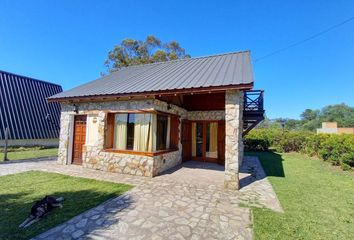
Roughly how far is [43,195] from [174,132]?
579 centimetres

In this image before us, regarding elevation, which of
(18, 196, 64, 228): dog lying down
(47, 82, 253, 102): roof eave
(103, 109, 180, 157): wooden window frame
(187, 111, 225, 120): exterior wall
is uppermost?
(47, 82, 253, 102): roof eave

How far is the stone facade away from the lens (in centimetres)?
596

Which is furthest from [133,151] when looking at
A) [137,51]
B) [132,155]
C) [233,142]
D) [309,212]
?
[137,51]

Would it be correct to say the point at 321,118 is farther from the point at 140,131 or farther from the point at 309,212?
the point at 140,131

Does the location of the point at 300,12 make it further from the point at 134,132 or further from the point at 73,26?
the point at 73,26

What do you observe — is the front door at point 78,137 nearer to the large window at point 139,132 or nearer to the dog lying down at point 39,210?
the large window at point 139,132

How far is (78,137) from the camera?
9398mm

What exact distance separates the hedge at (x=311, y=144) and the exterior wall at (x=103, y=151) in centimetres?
892

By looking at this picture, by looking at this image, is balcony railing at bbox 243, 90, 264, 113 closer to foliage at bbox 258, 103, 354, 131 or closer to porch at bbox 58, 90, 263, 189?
porch at bbox 58, 90, 263, 189

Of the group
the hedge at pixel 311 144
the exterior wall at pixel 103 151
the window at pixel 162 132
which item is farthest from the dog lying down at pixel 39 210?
the hedge at pixel 311 144

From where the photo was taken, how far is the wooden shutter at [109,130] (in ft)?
27.1

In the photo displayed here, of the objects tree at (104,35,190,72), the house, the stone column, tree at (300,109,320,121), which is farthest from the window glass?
tree at (300,109,320,121)

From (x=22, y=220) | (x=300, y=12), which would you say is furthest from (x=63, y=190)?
(x=300, y=12)

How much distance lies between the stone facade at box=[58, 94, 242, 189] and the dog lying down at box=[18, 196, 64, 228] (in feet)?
11.0
